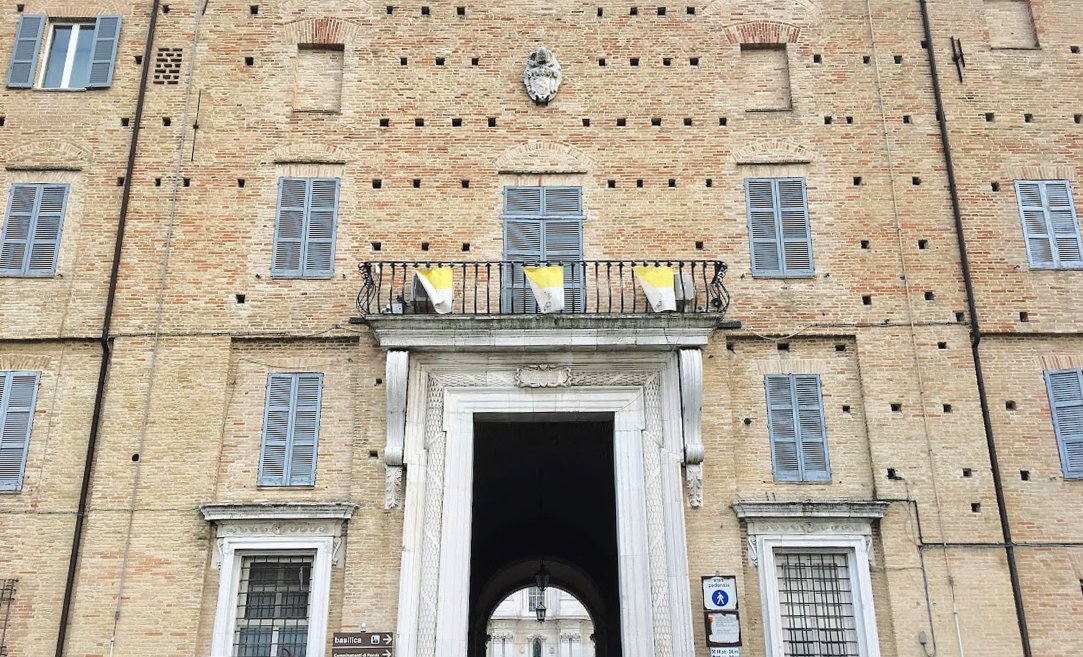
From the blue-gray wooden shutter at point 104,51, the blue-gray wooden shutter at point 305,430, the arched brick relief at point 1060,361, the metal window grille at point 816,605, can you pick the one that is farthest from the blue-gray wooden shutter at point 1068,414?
the blue-gray wooden shutter at point 104,51

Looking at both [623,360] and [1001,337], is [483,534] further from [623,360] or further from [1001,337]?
[1001,337]

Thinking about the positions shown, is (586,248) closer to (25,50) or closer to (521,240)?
(521,240)

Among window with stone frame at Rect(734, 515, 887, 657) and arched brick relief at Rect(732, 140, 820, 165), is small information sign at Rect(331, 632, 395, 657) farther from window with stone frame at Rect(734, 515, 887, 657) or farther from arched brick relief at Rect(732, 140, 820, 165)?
arched brick relief at Rect(732, 140, 820, 165)

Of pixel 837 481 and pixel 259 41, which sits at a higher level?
pixel 259 41

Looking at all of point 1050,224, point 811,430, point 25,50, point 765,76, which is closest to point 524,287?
point 811,430

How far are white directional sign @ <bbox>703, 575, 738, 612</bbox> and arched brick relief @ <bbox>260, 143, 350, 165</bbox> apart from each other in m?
8.19

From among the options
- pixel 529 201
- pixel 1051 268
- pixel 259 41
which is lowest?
pixel 1051 268

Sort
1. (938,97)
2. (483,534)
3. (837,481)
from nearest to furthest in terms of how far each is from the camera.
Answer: (837,481), (938,97), (483,534)

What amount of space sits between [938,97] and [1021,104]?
1309 mm

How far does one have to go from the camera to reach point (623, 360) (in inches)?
575

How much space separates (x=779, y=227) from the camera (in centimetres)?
1567

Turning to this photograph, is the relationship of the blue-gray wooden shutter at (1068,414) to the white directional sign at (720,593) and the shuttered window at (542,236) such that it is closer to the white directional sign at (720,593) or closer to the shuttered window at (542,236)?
the white directional sign at (720,593)

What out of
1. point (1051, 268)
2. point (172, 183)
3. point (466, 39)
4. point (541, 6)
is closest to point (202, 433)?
point (172, 183)

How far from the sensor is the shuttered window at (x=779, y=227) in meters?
15.5
